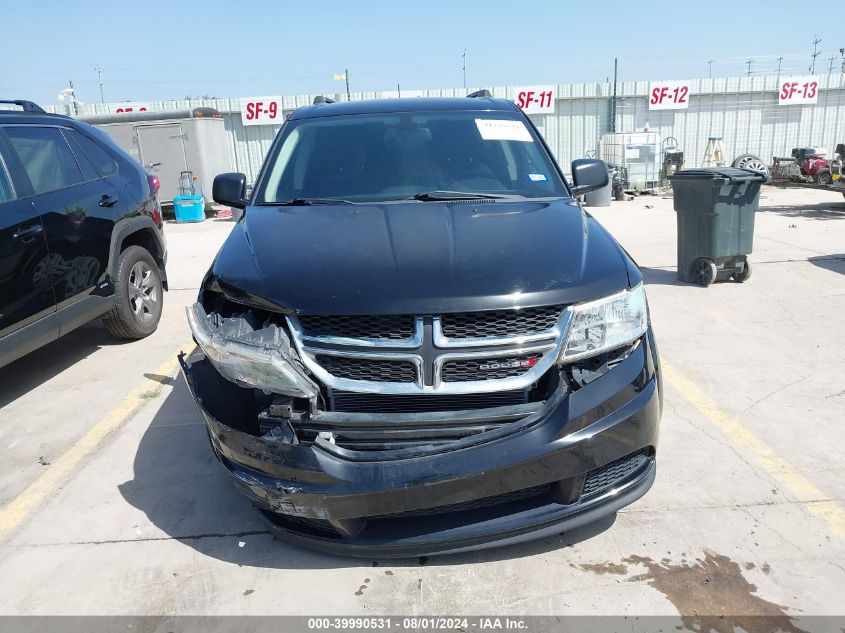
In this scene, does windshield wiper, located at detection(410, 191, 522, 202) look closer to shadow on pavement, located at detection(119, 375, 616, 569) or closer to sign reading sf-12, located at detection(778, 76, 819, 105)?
shadow on pavement, located at detection(119, 375, 616, 569)

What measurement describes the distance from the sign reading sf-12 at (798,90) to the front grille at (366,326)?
2166 centimetres

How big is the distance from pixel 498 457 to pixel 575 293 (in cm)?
65

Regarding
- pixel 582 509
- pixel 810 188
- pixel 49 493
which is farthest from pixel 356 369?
pixel 810 188

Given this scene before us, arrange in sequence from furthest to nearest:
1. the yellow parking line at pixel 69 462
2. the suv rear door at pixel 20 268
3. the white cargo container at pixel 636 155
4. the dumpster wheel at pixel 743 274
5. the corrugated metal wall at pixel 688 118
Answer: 1. the corrugated metal wall at pixel 688 118
2. the white cargo container at pixel 636 155
3. the dumpster wheel at pixel 743 274
4. the suv rear door at pixel 20 268
5. the yellow parking line at pixel 69 462

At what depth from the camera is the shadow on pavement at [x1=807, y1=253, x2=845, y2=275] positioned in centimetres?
742

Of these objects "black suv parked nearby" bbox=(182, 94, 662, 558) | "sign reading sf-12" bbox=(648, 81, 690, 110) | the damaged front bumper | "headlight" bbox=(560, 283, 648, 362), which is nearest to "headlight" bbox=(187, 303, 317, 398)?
"black suv parked nearby" bbox=(182, 94, 662, 558)

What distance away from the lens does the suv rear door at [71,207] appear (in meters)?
4.49

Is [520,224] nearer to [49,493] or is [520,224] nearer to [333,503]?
[333,503]

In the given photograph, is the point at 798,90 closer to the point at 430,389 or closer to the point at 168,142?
the point at 168,142

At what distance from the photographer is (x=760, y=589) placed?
245 centimetres

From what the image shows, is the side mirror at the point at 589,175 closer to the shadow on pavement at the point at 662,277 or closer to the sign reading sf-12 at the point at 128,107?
the shadow on pavement at the point at 662,277

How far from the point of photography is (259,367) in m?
2.32

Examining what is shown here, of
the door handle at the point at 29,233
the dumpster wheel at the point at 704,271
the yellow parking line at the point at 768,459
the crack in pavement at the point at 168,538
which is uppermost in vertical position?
the door handle at the point at 29,233

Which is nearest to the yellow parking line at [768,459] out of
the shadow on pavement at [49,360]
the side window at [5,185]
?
the side window at [5,185]
